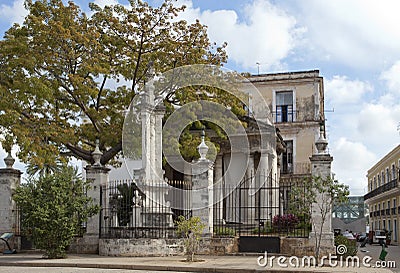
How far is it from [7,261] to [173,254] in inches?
203

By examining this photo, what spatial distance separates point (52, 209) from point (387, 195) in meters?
34.8

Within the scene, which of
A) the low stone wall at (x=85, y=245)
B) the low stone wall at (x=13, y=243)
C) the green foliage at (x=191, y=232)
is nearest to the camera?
the green foliage at (x=191, y=232)

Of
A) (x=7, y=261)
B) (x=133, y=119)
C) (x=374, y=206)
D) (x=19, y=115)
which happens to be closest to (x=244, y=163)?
(x=133, y=119)

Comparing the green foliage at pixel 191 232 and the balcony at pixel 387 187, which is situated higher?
the balcony at pixel 387 187

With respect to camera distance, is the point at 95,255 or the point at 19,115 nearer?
the point at 95,255

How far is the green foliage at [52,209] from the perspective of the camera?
17812mm

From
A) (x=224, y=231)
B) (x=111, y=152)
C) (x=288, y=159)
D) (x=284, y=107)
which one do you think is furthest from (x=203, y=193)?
(x=284, y=107)

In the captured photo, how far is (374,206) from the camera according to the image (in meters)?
56.8

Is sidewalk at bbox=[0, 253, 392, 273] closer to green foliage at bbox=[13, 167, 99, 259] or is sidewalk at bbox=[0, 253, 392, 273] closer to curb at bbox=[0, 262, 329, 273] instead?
curb at bbox=[0, 262, 329, 273]

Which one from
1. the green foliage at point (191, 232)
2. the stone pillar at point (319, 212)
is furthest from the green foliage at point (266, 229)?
the green foliage at point (191, 232)

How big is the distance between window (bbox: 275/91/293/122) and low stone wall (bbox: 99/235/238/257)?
69.3ft

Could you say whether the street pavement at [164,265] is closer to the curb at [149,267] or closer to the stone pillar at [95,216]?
the curb at [149,267]

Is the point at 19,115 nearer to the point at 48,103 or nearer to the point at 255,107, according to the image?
the point at 48,103

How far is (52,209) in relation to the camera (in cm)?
1791
